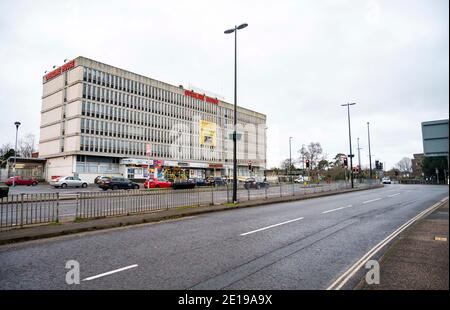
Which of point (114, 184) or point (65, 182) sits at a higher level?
point (65, 182)

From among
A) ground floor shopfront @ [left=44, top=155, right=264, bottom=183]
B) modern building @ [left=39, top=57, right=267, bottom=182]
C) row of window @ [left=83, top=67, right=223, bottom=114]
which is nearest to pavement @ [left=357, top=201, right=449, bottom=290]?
ground floor shopfront @ [left=44, top=155, right=264, bottom=183]

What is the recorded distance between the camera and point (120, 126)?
6306 centimetres

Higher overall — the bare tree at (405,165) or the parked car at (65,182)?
the bare tree at (405,165)

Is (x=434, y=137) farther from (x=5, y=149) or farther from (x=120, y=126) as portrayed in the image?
(x=5, y=149)

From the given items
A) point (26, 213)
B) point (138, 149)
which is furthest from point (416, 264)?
point (138, 149)

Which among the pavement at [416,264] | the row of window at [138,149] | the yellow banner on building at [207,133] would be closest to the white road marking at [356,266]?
the pavement at [416,264]

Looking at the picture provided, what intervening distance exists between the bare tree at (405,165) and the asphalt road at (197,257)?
123217mm

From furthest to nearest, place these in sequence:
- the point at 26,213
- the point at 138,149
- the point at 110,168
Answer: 1. the point at 138,149
2. the point at 110,168
3. the point at 26,213

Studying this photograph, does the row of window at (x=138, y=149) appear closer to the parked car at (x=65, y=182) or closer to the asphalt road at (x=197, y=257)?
the parked car at (x=65, y=182)

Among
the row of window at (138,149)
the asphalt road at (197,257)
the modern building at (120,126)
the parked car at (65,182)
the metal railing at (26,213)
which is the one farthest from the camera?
the row of window at (138,149)

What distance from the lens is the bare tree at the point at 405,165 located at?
113200 millimetres

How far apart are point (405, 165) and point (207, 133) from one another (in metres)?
87.3

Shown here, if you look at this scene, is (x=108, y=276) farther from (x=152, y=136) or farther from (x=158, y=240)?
(x=152, y=136)
